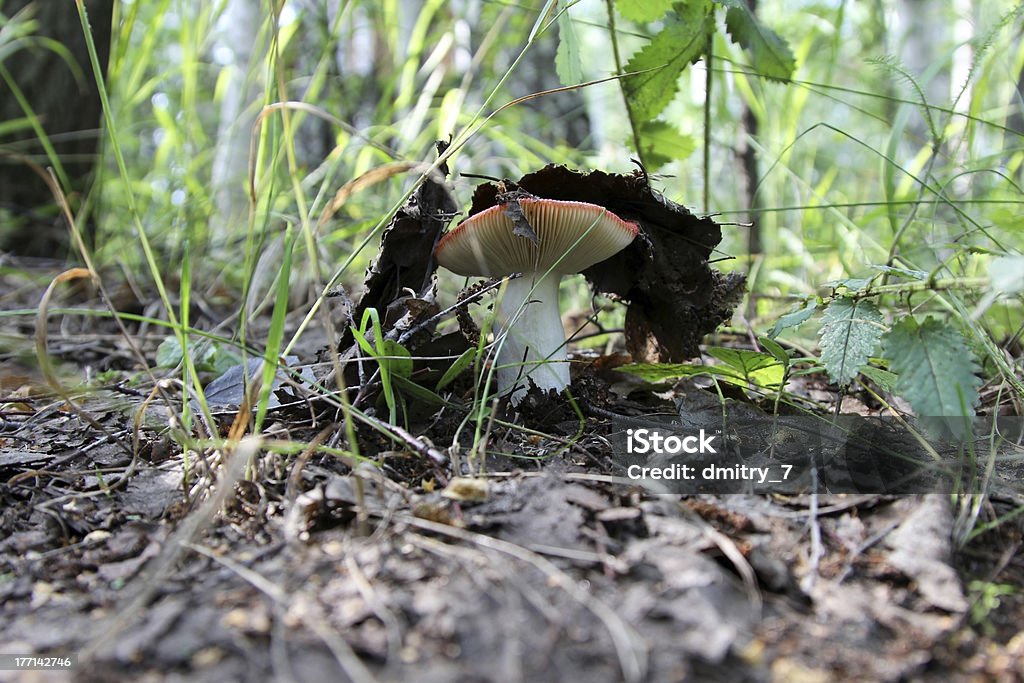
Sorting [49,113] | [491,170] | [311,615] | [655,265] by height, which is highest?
[49,113]

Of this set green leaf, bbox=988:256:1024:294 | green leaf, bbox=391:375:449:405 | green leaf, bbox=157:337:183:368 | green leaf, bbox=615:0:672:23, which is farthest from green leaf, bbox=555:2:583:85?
green leaf, bbox=157:337:183:368

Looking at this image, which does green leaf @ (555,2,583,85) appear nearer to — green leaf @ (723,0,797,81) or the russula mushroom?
the russula mushroom

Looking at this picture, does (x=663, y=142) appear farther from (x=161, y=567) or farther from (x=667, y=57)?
(x=161, y=567)

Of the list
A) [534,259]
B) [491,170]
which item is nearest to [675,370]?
[534,259]

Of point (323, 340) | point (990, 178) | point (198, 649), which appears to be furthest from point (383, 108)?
point (198, 649)

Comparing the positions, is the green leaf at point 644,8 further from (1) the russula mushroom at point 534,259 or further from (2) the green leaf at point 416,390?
(2) the green leaf at point 416,390

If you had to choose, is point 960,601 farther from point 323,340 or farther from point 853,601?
point 323,340
